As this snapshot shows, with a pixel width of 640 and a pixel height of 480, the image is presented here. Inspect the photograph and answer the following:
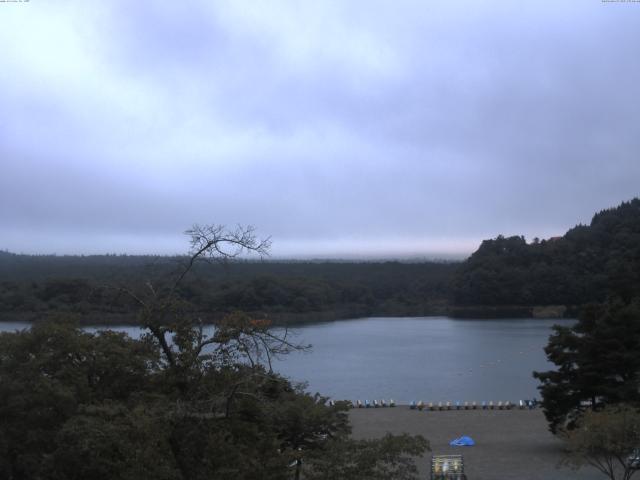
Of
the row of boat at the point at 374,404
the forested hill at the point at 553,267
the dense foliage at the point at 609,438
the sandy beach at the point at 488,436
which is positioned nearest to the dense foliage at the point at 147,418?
the dense foliage at the point at 609,438

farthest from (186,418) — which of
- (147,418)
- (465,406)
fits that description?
(465,406)

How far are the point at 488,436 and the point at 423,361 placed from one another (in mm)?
23621

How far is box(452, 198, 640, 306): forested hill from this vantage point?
7319 centimetres

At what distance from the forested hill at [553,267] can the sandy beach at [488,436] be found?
48121 millimetres

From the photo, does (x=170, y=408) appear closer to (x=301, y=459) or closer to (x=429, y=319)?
(x=301, y=459)

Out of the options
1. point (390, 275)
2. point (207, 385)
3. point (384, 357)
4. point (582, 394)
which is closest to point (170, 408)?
point (207, 385)

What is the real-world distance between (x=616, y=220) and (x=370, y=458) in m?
79.9

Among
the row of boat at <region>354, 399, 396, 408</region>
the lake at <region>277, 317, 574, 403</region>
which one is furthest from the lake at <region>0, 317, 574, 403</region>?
the row of boat at <region>354, 399, 396, 408</region>

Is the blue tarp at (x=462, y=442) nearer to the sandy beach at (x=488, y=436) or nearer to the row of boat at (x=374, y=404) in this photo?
the sandy beach at (x=488, y=436)

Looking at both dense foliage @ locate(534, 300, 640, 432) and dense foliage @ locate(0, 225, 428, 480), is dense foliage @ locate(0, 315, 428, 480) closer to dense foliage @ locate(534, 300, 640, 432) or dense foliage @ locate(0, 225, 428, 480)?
dense foliage @ locate(0, 225, 428, 480)

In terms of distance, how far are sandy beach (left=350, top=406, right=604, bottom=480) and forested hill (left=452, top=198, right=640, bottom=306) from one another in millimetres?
48121

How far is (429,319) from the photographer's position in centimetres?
7681

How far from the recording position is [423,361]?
4384cm

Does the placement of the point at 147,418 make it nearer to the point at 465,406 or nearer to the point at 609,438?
the point at 609,438
